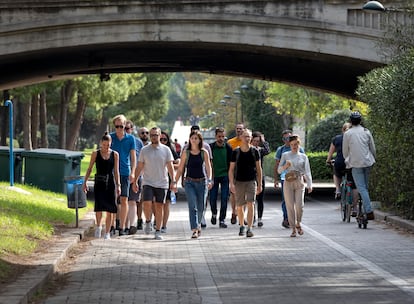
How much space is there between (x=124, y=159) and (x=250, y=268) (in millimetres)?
5069

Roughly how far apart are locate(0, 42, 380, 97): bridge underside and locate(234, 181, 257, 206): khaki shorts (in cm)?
1435

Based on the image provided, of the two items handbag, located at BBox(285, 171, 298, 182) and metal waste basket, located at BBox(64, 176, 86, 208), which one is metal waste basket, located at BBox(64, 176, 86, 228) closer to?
metal waste basket, located at BBox(64, 176, 86, 208)

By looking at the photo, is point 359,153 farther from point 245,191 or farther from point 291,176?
point 245,191

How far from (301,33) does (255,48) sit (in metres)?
1.52

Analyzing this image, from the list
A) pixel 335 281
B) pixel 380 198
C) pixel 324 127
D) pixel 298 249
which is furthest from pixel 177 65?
pixel 335 281

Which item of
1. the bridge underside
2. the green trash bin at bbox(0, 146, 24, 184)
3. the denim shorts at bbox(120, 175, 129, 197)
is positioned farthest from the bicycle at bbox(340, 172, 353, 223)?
the bridge underside

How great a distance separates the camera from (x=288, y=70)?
4034 cm

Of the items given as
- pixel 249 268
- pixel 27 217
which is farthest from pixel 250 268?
pixel 27 217

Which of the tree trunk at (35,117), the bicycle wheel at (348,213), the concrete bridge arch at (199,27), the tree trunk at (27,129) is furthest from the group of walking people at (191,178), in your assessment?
Result: the tree trunk at (35,117)

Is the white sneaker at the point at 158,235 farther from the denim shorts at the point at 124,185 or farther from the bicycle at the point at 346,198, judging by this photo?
the bicycle at the point at 346,198

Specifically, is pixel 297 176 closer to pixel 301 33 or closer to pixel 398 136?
pixel 398 136

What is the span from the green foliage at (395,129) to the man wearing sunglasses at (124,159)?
457 centimetres

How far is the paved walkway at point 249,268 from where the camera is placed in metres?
10.2

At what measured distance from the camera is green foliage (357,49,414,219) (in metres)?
17.9
